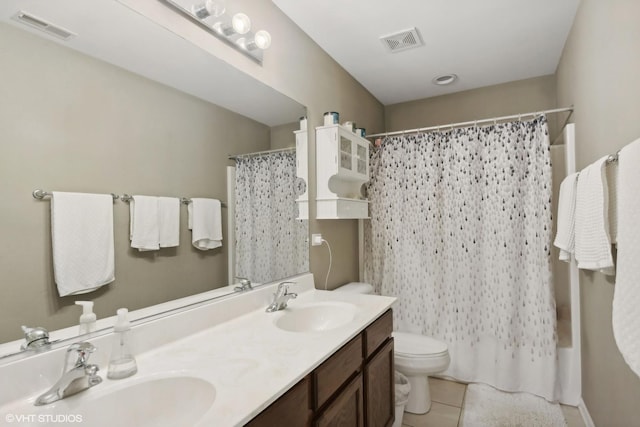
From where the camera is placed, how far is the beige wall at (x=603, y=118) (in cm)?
129

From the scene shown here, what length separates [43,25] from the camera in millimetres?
949

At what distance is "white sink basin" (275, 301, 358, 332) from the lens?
1.66 meters

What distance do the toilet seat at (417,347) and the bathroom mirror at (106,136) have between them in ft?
4.24

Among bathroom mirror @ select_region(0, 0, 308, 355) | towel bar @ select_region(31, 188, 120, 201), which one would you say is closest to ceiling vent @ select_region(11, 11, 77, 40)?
bathroom mirror @ select_region(0, 0, 308, 355)

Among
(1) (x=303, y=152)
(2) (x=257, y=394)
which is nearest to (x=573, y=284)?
(1) (x=303, y=152)

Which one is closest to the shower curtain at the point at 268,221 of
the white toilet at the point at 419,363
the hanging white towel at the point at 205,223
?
the hanging white towel at the point at 205,223

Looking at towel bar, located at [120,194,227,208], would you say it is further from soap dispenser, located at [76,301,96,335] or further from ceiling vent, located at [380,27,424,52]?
ceiling vent, located at [380,27,424,52]

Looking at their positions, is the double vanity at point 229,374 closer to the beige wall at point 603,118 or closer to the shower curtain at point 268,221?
the shower curtain at point 268,221

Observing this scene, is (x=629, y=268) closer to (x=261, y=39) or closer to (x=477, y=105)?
(x=261, y=39)

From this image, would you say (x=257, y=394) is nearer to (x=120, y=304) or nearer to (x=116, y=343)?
(x=116, y=343)

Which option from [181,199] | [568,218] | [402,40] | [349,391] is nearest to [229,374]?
[349,391]

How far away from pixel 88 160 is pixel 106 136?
100 millimetres

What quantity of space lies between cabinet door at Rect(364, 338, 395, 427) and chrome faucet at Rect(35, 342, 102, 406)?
1046 mm

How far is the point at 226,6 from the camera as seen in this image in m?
1.62
